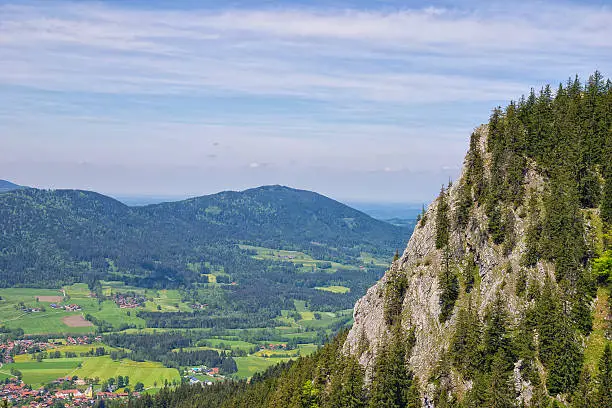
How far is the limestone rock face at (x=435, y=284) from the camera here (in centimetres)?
9119

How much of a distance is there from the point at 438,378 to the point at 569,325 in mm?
22076

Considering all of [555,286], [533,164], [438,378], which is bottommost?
[438,378]

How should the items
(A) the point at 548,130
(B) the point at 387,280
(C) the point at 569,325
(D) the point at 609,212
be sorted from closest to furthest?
(C) the point at 569,325, (D) the point at 609,212, (A) the point at 548,130, (B) the point at 387,280

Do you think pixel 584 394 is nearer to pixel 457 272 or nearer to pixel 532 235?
pixel 532 235

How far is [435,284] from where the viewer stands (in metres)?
101

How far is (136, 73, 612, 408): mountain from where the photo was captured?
7931cm

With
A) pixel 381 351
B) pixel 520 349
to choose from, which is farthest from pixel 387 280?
A: pixel 520 349

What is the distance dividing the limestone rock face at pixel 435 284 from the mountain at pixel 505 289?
0.24m

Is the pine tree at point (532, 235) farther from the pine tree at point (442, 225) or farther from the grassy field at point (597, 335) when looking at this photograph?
the pine tree at point (442, 225)

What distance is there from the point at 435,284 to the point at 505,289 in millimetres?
14511

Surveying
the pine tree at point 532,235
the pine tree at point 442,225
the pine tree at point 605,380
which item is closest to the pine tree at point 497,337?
the pine tree at point 532,235

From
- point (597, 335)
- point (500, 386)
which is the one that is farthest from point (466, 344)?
point (597, 335)

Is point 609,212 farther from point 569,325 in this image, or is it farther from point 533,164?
point 569,325

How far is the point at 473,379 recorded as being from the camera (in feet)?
277
